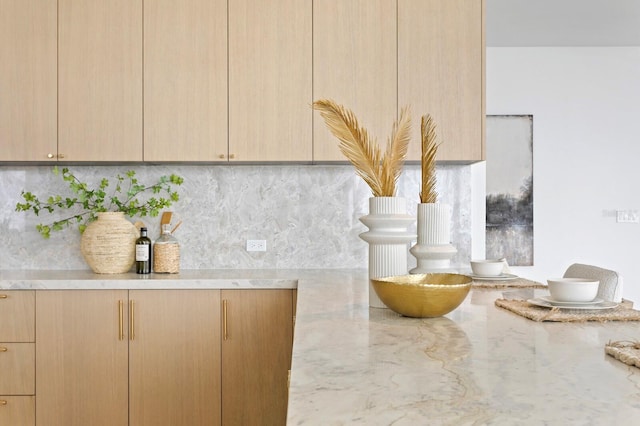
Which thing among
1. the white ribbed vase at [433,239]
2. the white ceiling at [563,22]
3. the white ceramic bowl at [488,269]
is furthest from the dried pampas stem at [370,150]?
the white ceiling at [563,22]

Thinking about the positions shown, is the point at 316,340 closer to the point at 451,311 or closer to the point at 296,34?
the point at 451,311

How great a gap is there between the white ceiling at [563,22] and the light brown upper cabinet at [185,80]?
2190mm

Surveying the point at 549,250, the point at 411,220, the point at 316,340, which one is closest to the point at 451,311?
the point at 411,220

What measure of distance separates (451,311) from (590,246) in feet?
14.8

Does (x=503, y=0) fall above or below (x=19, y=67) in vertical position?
above

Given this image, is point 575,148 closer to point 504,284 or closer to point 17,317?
point 504,284

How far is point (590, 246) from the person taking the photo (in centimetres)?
571

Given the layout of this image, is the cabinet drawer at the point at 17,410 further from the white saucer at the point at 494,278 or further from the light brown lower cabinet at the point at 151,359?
the white saucer at the point at 494,278

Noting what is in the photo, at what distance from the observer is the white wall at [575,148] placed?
18.7 ft

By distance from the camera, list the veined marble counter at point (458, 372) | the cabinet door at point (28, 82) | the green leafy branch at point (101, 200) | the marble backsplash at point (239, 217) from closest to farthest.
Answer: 1. the veined marble counter at point (458, 372)
2. the cabinet door at point (28, 82)
3. the green leafy branch at point (101, 200)
4. the marble backsplash at point (239, 217)

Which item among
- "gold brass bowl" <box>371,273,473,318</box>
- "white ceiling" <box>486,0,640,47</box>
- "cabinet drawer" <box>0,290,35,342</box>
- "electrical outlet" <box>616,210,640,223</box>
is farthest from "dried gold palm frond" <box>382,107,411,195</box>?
"electrical outlet" <box>616,210,640,223</box>

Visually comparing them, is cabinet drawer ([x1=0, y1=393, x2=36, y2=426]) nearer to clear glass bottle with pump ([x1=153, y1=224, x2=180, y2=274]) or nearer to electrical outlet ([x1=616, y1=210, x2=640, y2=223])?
clear glass bottle with pump ([x1=153, y1=224, x2=180, y2=274])

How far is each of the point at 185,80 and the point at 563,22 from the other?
316 cm

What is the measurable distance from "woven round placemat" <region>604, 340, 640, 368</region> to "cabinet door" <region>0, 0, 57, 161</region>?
2.75 metres
